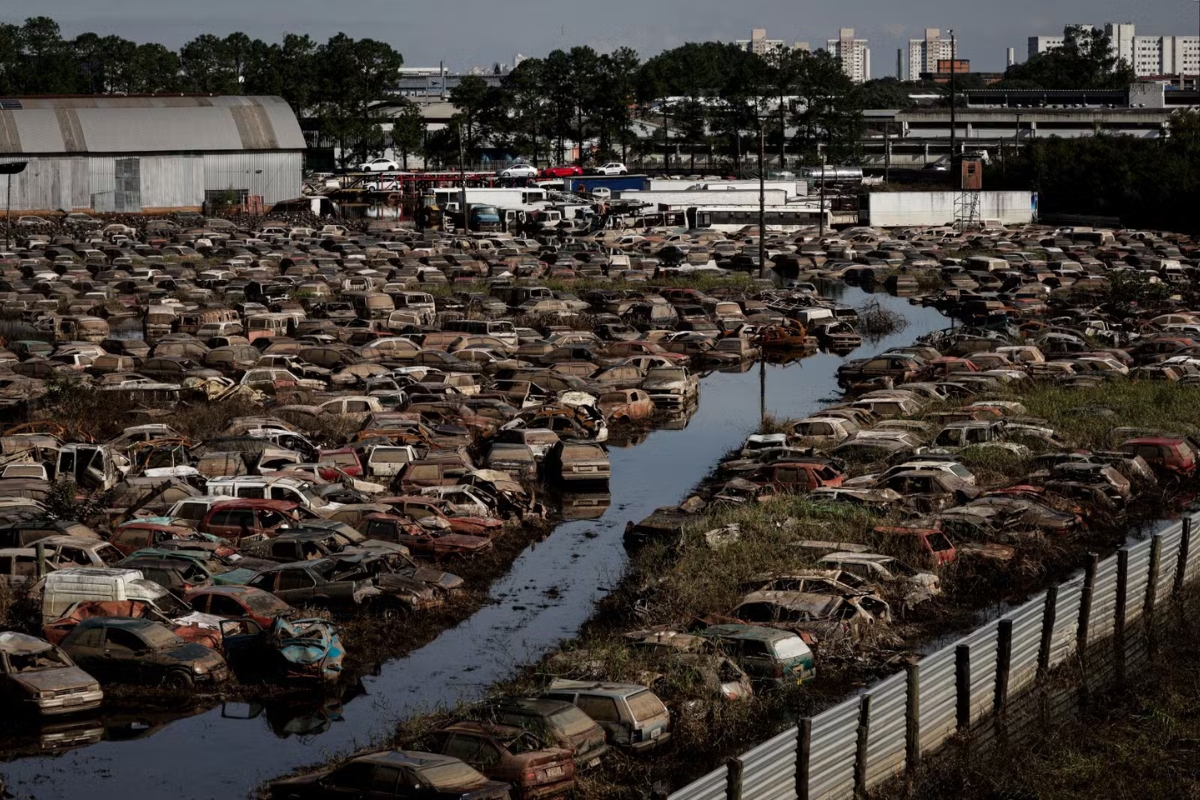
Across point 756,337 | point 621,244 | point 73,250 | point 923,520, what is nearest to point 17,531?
point 923,520

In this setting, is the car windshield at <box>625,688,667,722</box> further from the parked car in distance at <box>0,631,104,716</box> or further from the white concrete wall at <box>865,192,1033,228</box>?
the white concrete wall at <box>865,192,1033,228</box>

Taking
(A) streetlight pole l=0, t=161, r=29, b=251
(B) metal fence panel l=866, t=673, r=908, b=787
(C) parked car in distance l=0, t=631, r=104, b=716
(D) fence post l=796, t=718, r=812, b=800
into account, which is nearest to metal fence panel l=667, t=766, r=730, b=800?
(D) fence post l=796, t=718, r=812, b=800

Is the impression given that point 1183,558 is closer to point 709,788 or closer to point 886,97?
point 709,788

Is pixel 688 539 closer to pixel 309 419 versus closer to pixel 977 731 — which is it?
pixel 977 731

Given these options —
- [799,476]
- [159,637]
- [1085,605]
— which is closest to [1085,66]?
[799,476]

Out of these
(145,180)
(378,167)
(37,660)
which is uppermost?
(378,167)
